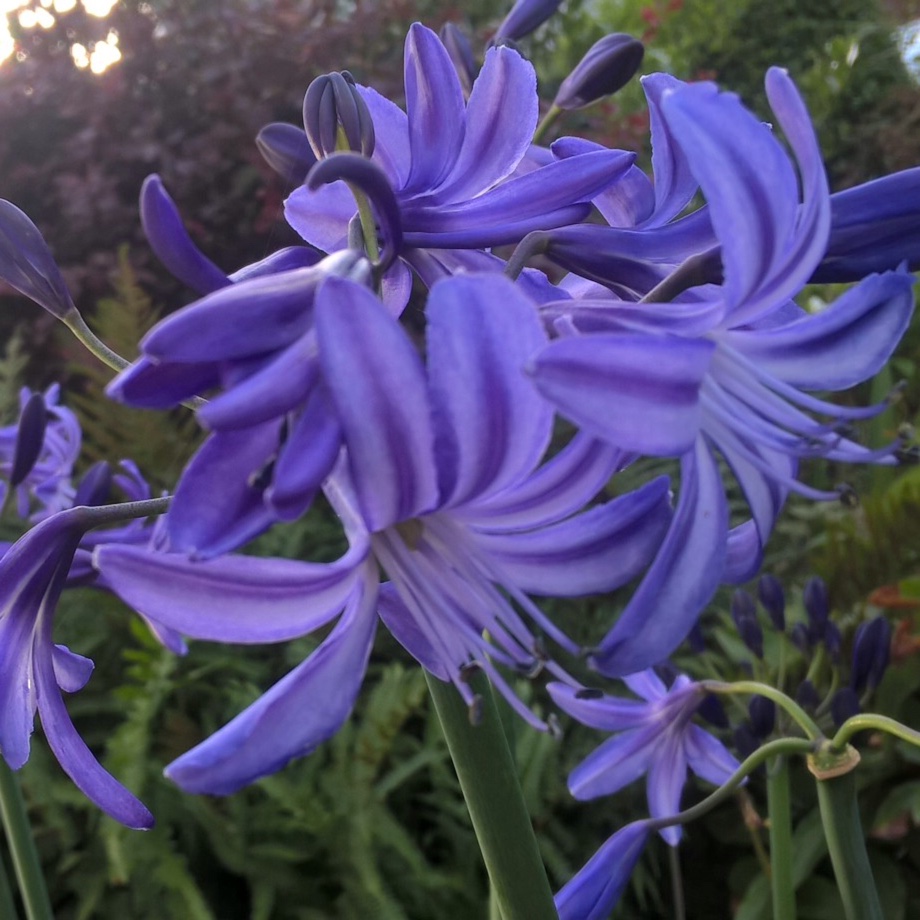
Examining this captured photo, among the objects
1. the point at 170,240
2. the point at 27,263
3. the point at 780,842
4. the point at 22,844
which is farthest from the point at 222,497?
the point at 780,842

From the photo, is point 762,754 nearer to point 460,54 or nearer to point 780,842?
point 780,842

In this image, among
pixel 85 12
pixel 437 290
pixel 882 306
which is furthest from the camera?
pixel 85 12

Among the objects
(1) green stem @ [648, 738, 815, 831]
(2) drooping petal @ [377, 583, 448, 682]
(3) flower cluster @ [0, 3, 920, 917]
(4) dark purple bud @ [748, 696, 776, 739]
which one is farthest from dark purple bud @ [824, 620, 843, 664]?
(2) drooping petal @ [377, 583, 448, 682]

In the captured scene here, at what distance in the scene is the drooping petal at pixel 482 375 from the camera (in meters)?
0.46

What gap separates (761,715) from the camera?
1202 mm

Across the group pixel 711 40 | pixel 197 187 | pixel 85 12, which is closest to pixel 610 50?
pixel 197 187

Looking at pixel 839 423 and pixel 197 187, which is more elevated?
pixel 197 187

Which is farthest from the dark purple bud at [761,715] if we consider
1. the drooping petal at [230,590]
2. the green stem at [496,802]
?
the drooping petal at [230,590]

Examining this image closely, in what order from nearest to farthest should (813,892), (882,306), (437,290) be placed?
(437,290) < (882,306) < (813,892)

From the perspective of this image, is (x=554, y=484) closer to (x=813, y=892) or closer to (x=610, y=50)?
(x=610, y=50)

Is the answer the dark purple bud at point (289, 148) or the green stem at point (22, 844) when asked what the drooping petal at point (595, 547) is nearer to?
the dark purple bud at point (289, 148)

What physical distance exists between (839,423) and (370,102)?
44cm

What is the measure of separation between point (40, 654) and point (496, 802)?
340mm

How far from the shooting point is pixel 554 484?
54 centimetres
